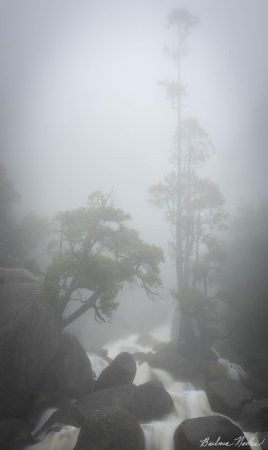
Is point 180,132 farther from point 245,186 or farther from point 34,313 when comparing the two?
point 245,186

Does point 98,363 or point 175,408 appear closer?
point 175,408

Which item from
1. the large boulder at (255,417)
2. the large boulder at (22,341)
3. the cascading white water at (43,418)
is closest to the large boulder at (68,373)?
the large boulder at (22,341)

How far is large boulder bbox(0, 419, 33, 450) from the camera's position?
39.2 ft

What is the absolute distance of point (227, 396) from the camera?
51.8ft

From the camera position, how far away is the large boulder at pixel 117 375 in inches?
653

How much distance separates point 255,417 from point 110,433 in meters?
7.74

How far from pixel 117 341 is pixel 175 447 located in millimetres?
27846

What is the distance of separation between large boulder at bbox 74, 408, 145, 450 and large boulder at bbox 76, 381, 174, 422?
2.42 metres

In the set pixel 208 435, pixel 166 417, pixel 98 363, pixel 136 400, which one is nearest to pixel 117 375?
pixel 136 400

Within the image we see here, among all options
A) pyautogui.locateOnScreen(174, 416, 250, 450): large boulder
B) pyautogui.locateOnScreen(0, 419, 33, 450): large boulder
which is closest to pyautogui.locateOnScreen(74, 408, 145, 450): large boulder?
pyautogui.locateOnScreen(174, 416, 250, 450): large boulder

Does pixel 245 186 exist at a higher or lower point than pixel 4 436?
higher

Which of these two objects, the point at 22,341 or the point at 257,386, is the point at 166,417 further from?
the point at 22,341

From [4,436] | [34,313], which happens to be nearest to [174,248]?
[34,313]

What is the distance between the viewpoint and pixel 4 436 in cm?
1195
